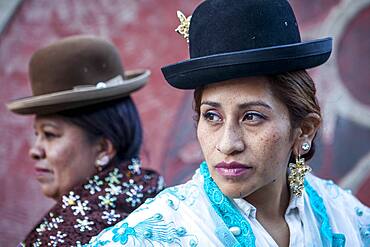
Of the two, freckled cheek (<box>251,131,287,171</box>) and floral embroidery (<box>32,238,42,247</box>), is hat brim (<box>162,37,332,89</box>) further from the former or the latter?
floral embroidery (<box>32,238,42,247</box>)

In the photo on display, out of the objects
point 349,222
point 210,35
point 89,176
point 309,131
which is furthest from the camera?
point 89,176

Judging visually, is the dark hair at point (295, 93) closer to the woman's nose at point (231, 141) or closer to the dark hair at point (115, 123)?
the woman's nose at point (231, 141)

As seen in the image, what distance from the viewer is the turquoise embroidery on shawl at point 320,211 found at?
9.63 ft

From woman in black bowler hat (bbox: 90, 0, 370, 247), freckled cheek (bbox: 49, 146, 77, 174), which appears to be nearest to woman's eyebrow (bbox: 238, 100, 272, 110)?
woman in black bowler hat (bbox: 90, 0, 370, 247)

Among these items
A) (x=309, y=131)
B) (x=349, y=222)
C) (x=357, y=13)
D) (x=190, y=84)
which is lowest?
(x=349, y=222)

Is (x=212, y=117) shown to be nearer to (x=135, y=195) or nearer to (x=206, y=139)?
(x=206, y=139)

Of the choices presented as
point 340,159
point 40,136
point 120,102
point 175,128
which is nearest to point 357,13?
point 340,159

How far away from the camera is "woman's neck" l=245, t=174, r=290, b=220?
2.80 metres

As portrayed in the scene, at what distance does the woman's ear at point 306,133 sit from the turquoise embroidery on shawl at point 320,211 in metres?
0.32

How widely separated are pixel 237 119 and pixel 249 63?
0.20m

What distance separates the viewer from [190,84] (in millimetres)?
2684

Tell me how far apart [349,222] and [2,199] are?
258 centimetres

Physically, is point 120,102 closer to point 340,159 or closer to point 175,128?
point 175,128

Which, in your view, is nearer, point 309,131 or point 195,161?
point 309,131
